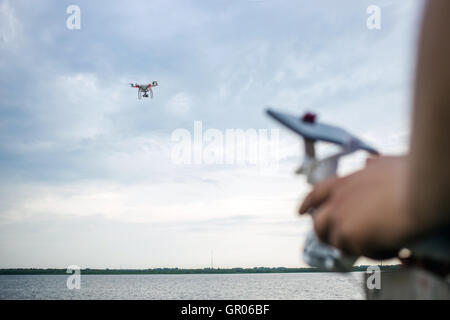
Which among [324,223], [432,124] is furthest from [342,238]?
[432,124]

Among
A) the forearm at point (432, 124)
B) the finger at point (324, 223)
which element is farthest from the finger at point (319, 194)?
the forearm at point (432, 124)

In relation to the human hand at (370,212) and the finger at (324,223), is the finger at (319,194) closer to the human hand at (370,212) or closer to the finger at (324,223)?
the human hand at (370,212)

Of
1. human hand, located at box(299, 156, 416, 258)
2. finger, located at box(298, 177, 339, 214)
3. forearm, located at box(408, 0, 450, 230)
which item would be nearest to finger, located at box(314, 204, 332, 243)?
human hand, located at box(299, 156, 416, 258)

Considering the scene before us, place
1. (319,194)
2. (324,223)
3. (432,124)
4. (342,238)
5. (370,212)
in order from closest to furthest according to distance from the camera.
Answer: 1. (432,124)
2. (370,212)
3. (342,238)
4. (324,223)
5. (319,194)

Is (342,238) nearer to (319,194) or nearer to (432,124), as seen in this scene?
(319,194)
